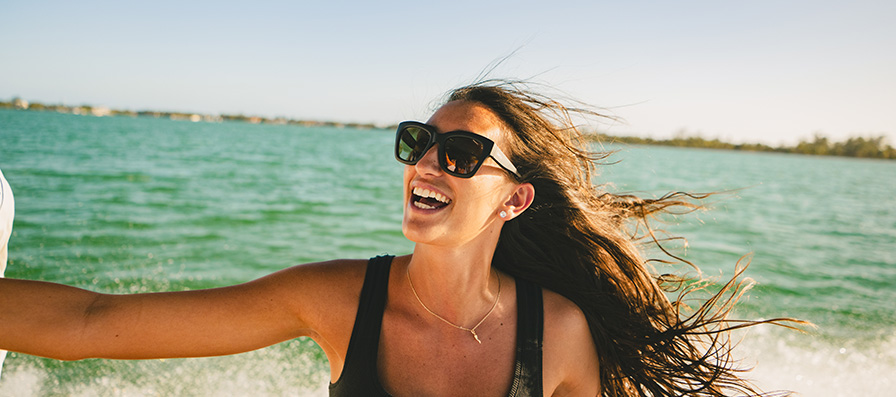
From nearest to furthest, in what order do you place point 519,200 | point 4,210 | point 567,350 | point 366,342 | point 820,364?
point 4,210
point 366,342
point 567,350
point 519,200
point 820,364

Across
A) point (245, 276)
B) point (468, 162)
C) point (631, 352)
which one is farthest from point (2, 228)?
point (245, 276)

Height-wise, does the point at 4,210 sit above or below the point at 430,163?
below

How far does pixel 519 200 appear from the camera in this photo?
251 centimetres

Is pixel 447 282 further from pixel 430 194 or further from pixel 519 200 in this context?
pixel 519 200

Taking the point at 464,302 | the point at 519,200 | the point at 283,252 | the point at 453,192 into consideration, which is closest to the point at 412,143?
the point at 453,192

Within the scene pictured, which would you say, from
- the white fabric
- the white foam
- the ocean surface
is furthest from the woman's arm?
the white foam

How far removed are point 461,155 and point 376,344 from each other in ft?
2.54

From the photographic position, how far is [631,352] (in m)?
2.57

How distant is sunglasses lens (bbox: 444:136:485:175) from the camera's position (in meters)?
2.17

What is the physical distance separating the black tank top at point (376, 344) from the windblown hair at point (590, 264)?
0.37 metres

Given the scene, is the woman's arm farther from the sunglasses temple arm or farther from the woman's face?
the sunglasses temple arm

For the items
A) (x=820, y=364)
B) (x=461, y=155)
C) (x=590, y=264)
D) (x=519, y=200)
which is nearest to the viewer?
(x=461, y=155)

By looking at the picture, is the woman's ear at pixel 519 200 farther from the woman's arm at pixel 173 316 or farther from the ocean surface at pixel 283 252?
the ocean surface at pixel 283 252

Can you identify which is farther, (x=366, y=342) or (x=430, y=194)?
(x=430, y=194)
